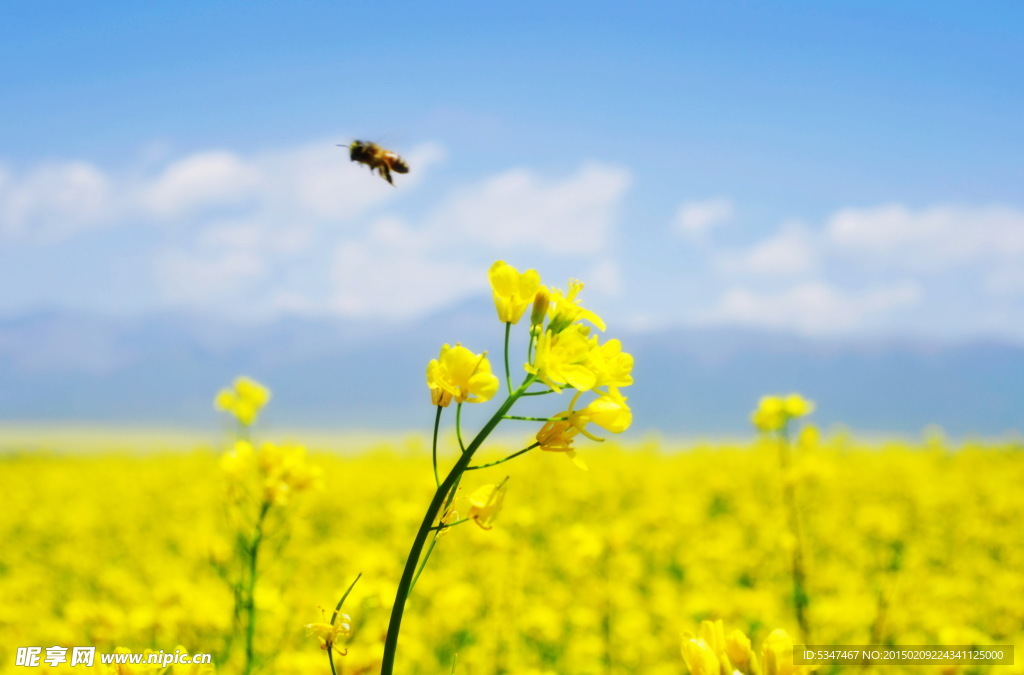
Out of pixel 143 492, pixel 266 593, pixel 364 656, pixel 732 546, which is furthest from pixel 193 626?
pixel 143 492

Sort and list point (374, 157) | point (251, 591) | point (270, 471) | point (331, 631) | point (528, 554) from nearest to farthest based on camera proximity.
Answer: point (331, 631), point (251, 591), point (270, 471), point (374, 157), point (528, 554)

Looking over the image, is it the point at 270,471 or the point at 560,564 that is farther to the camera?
the point at 560,564

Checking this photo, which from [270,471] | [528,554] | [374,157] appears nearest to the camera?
[270,471]

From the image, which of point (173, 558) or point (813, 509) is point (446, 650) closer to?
point (173, 558)

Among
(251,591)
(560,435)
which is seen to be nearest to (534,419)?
(560,435)

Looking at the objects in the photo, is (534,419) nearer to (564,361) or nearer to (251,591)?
(564,361)

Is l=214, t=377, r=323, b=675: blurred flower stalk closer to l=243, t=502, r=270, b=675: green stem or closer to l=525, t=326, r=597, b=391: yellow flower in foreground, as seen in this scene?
l=243, t=502, r=270, b=675: green stem

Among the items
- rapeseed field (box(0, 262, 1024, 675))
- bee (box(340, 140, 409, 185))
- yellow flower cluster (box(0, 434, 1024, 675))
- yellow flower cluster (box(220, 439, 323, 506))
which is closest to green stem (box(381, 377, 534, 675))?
rapeseed field (box(0, 262, 1024, 675))
